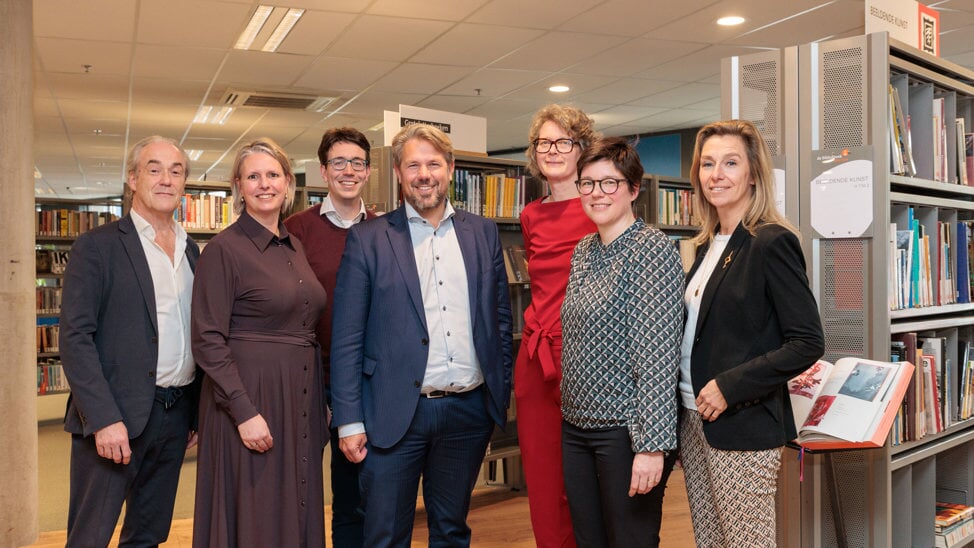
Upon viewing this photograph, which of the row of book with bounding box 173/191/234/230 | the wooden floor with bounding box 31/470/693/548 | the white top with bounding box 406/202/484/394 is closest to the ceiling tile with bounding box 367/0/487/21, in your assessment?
the row of book with bounding box 173/191/234/230

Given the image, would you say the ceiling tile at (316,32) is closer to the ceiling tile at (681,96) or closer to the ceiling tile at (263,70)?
the ceiling tile at (263,70)

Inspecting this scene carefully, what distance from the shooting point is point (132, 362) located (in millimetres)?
2514

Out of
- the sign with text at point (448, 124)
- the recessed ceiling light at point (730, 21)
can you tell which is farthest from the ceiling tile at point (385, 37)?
the recessed ceiling light at point (730, 21)

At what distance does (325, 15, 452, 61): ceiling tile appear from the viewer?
21.5ft

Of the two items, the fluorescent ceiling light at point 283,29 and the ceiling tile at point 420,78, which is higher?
the ceiling tile at point 420,78

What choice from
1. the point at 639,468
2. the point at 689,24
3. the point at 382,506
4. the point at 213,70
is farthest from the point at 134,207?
the point at 213,70

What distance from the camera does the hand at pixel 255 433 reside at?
242 centimetres

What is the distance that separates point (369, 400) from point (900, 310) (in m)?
1.98

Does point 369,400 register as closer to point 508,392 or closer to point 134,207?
point 508,392

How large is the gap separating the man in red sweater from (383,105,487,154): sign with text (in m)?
1.49

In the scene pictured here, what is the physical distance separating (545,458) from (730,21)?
519cm

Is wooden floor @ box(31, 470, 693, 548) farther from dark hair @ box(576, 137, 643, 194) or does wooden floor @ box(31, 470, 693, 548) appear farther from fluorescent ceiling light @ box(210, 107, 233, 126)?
fluorescent ceiling light @ box(210, 107, 233, 126)

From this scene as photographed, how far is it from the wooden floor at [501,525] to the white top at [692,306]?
206 centimetres

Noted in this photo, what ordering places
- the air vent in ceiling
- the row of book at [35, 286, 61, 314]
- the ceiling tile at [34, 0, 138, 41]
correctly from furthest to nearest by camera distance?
the air vent in ceiling → the row of book at [35, 286, 61, 314] → the ceiling tile at [34, 0, 138, 41]
